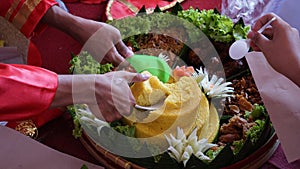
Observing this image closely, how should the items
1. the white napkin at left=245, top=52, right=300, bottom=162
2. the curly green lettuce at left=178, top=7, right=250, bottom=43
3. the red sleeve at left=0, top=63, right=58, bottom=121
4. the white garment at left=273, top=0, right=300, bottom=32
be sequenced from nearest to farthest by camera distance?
the red sleeve at left=0, top=63, right=58, bottom=121, the white napkin at left=245, top=52, right=300, bottom=162, the curly green lettuce at left=178, top=7, right=250, bottom=43, the white garment at left=273, top=0, right=300, bottom=32

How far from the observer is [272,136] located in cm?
90

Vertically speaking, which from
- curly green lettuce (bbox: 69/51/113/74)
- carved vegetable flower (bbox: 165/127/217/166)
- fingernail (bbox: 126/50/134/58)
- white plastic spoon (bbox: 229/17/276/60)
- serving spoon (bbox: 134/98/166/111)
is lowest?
carved vegetable flower (bbox: 165/127/217/166)

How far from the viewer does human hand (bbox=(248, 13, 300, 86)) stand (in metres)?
0.80

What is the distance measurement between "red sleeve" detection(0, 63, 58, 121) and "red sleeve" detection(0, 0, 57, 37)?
0.27 meters

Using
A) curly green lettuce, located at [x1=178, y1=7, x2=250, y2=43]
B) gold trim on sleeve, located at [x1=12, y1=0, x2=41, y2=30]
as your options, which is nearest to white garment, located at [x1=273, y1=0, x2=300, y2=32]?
curly green lettuce, located at [x1=178, y1=7, x2=250, y2=43]

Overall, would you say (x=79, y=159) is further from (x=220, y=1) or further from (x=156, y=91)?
(x=220, y=1)

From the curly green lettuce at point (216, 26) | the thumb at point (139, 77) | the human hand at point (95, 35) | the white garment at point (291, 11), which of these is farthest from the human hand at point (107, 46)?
the white garment at point (291, 11)

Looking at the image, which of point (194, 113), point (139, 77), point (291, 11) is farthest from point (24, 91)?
point (291, 11)

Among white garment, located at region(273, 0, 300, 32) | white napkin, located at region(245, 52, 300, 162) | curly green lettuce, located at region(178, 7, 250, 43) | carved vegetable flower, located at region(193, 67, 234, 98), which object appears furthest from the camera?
white garment, located at region(273, 0, 300, 32)

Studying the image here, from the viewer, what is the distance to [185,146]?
849mm

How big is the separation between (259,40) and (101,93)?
33cm

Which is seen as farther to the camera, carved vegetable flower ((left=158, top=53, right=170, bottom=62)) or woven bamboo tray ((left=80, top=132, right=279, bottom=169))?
carved vegetable flower ((left=158, top=53, right=170, bottom=62))

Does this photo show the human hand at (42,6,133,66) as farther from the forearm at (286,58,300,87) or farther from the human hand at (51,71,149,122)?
the forearm at (286,58,300,87)

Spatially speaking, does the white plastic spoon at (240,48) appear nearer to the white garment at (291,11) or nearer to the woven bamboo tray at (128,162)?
the woven bamboo tray at (128,162)
